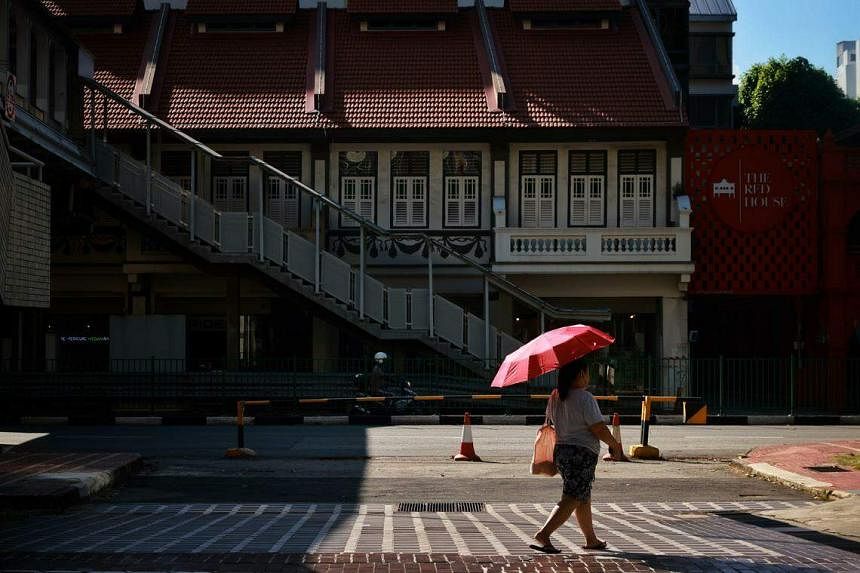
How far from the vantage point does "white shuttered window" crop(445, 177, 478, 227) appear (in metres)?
34.5

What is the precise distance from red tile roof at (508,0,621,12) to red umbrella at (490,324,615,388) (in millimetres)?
26960

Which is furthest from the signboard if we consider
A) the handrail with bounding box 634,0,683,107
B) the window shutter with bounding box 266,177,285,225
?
the handrail with bounding box 634,0,683,107

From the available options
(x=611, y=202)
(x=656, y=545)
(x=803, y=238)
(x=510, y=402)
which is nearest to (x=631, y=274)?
(x=611, y=202)

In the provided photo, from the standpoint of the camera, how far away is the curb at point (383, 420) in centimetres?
2620

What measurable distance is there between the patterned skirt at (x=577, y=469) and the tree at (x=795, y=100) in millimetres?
53950

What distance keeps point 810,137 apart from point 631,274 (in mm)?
6216

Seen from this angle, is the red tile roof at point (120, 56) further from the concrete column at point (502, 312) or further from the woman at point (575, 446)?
the woman at point (575, 446)

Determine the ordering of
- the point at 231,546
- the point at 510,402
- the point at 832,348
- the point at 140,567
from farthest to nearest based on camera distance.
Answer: the point at 832,348
the point at 510,402
the point at 231,546
the point at 140,567

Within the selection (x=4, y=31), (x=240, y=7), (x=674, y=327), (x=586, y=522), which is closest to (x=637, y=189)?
(x=674, y=327)

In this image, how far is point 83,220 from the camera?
30.4 m

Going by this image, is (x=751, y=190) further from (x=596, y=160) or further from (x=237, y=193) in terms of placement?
(x=237, y=193)

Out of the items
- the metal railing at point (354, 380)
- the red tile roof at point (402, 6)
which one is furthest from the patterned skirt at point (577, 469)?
the red tile roof at point (402, 6)

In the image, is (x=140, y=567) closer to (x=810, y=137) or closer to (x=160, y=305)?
(x=160, y=305)

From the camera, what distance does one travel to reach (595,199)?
113 ft
